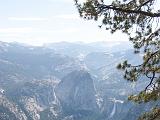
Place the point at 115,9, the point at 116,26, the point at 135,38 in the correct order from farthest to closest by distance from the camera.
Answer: the point at 135,38 → the point at 116,26 → the point at 115,9

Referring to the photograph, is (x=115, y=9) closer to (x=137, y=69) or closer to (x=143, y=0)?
(x=143, y=0)

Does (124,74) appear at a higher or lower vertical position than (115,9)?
lower

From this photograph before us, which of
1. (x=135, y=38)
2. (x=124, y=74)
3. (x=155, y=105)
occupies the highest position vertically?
(x=135, y=38)

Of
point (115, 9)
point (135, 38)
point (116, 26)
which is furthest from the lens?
point (135, 38)

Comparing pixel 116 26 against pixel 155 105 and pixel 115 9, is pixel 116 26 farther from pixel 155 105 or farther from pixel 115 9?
pixel 155 105

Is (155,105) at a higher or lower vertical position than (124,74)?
lower

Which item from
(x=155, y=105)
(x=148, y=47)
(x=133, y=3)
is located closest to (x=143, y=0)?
(x=133, y=3)

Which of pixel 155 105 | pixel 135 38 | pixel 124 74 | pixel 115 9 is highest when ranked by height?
pixel 115 9

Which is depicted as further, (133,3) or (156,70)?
(156,70)

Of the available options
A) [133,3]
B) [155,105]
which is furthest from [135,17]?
[155,105]
